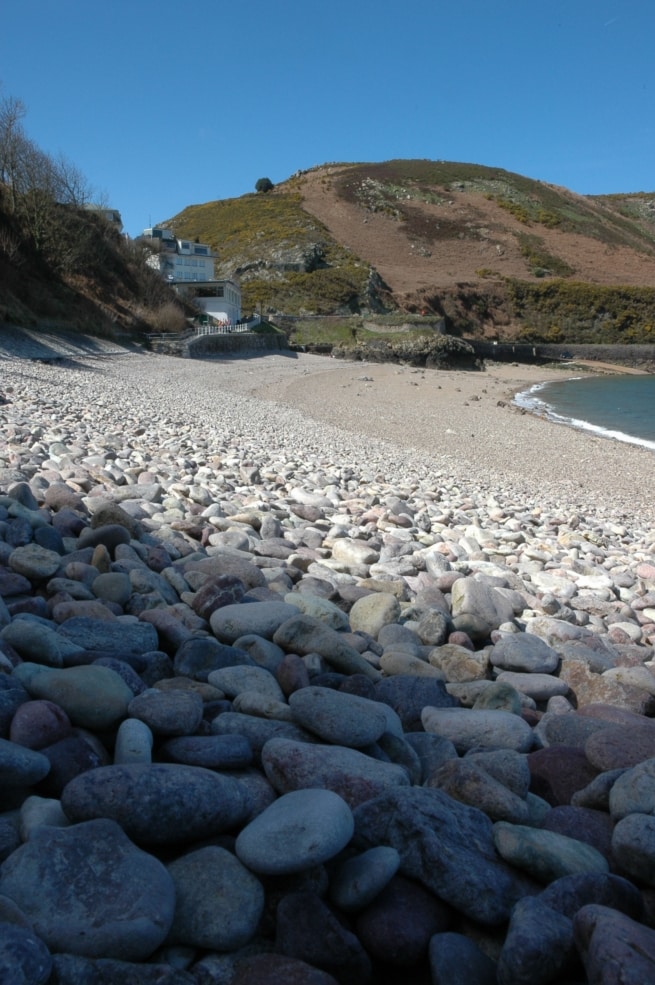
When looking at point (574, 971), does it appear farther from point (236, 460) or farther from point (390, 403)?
point (390, 403)

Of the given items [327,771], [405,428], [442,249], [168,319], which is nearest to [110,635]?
[327,771]

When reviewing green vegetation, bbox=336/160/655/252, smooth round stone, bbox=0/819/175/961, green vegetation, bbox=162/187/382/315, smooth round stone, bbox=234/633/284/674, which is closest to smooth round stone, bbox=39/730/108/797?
smooth round stone, bbox=0/819/175/961

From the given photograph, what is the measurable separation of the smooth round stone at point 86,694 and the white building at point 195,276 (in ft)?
150

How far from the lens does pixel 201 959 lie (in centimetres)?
162

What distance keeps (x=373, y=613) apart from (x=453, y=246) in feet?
273

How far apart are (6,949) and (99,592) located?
226 centimetres

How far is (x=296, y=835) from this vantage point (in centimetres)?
177

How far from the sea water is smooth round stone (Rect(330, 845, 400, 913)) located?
698 inches

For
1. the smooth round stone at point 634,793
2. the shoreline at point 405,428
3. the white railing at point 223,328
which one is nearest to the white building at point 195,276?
the white railing at point 223,328

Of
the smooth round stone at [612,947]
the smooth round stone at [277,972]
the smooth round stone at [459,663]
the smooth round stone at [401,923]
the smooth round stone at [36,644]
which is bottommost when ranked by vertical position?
the smooth round stone at [459,663]

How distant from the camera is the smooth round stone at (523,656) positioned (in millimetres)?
3887

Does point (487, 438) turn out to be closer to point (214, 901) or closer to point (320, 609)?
point (320, 609)

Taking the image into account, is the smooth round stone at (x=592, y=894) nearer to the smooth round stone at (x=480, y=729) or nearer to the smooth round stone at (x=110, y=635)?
the smooth round stone at (x=480, y=729)

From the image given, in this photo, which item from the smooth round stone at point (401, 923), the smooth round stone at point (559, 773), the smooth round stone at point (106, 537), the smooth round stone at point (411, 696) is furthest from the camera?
the smooth round stone at point (106, 537)
